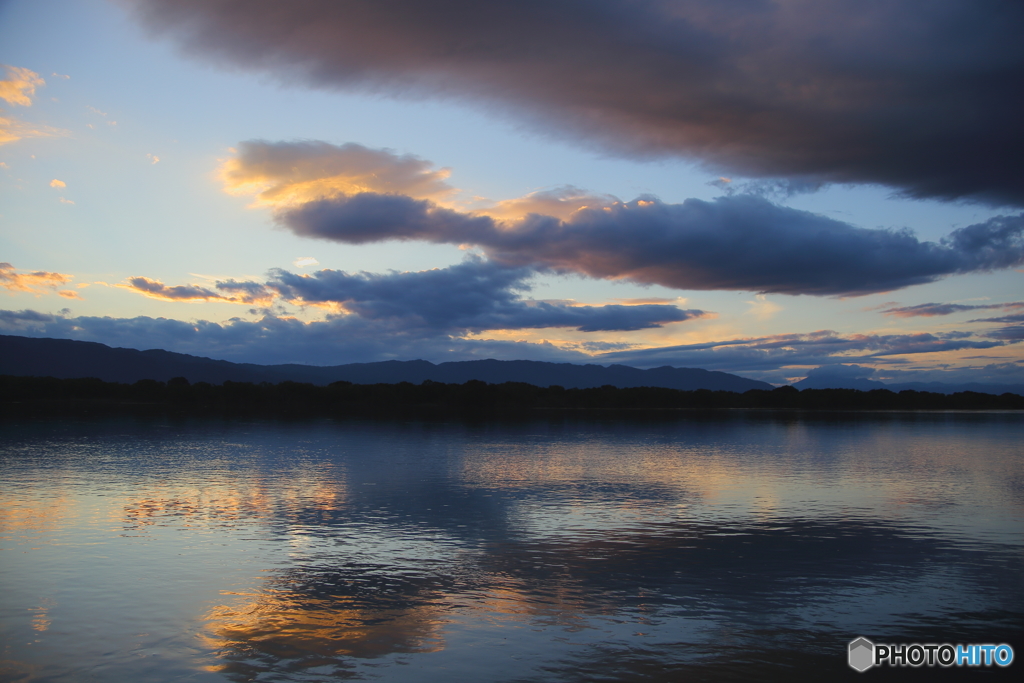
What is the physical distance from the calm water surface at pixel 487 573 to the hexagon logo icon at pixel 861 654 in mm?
224

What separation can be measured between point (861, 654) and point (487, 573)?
416 inches

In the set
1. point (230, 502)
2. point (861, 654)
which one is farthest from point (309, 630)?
point (230, 502)

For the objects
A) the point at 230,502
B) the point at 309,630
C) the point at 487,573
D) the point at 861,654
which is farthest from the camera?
the point at 230,502

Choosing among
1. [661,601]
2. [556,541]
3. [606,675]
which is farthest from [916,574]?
[606,675]

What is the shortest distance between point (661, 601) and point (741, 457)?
157 feet

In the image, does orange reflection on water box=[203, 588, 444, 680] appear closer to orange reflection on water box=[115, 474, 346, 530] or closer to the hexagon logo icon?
the hexagon logo icon

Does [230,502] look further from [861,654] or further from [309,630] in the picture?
[861,654]

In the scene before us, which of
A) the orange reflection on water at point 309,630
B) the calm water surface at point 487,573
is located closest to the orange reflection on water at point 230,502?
the calm water surface at point 487,573

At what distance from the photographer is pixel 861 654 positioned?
1530 cm

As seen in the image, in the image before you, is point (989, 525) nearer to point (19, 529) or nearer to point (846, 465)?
point (846, 465)

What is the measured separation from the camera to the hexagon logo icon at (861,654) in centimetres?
1482

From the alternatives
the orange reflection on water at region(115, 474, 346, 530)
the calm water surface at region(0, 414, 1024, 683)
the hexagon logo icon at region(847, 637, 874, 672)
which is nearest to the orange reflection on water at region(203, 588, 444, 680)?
the calm water surface at region(0, 414, 1024, 683)

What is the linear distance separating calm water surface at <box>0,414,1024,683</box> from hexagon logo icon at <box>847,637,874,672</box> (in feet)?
0.73

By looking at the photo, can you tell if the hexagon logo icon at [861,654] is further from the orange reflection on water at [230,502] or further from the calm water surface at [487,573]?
the orange reflection on water at [230,502]
